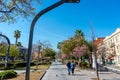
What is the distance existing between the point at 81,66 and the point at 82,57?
7.04m

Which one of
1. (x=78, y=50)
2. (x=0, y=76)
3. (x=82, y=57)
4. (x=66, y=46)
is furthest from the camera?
(x=66, y=46)

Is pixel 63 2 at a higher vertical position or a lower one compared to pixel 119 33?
lower

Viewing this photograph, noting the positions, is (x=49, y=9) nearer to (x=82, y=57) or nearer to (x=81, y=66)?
(x=81, y=66)

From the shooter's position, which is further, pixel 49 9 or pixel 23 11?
pixel 23 11

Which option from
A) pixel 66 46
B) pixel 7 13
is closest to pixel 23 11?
pixel 7 13

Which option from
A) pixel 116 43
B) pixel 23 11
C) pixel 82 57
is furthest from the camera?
pixel 116 43

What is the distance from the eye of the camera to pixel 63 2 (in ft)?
22.7

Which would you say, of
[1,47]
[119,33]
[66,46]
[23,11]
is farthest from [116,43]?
[23,11]

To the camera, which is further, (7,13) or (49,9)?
(7,13)

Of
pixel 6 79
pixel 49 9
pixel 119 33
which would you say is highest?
pixel 119 33

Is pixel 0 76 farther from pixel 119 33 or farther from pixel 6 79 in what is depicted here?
pixel 119 33

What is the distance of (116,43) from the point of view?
65438 mm

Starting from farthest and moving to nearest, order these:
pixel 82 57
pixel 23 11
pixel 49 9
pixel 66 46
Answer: pixel 66 46 < pixel 82 57 < pixel 23 11 < pixel 49 9

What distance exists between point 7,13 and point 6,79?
814 cm
